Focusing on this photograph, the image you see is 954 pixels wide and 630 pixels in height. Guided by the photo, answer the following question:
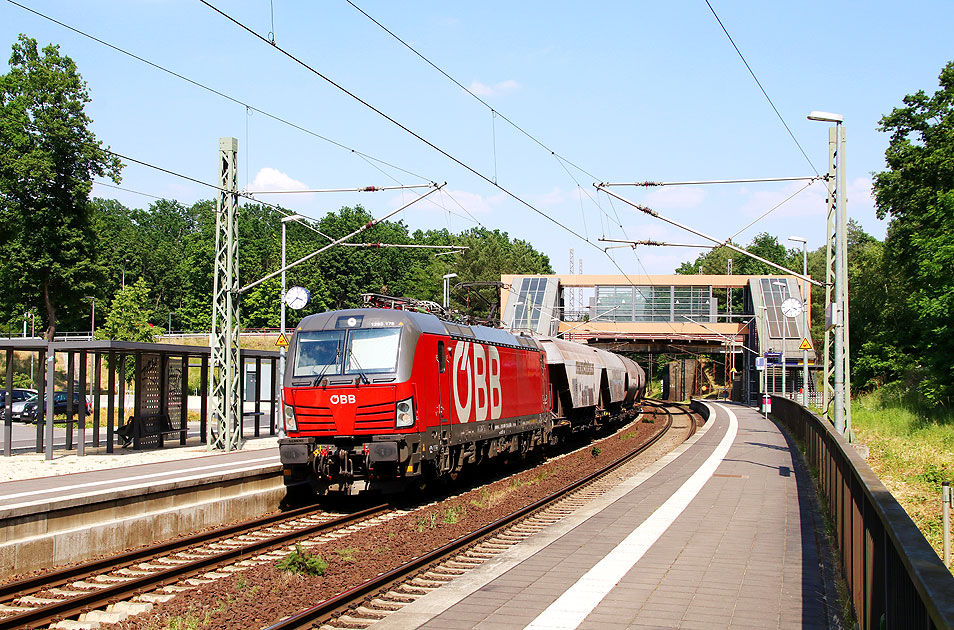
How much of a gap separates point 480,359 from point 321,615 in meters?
10.3

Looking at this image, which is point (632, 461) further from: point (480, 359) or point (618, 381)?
point (618, 381)

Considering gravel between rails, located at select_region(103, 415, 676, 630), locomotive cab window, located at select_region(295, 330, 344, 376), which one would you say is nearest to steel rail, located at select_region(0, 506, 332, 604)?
gravel between rails, located at select_region(103, 415, 676, 630)

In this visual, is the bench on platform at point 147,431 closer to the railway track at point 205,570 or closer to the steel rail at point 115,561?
the railway track at point 205,570

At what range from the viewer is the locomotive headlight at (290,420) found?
14.8 metres

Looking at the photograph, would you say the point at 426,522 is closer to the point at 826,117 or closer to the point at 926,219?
the point at 826,117

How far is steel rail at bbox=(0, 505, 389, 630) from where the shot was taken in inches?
308

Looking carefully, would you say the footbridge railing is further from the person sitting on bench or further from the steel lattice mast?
the person sitting on bench

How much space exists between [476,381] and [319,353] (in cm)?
385

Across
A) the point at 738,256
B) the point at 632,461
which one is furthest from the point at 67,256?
the point at 738,256

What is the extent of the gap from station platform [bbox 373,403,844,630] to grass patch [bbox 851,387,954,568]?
180cm

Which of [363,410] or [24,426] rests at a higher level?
[363,410]

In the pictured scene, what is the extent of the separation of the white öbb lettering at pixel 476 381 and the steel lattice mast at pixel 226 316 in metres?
7.50

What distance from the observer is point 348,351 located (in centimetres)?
1476

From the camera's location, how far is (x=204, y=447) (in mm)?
22891
